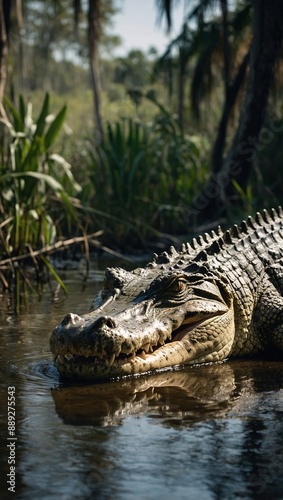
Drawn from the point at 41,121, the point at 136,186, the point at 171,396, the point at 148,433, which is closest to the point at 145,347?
the point at 171,396

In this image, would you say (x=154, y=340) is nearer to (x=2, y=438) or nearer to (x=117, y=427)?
(x=117, y=427)

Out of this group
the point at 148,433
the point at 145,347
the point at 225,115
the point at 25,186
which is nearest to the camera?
the point at 148,433

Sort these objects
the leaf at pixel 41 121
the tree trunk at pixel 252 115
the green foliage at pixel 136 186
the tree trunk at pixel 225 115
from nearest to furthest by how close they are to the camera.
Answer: the leaf at pixel 41 121 → the green foliage at pixel 136 186 → the tree trunk at pixel 252 115 → the tree trunk at pixel 225 115

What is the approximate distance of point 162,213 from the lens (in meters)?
12.3

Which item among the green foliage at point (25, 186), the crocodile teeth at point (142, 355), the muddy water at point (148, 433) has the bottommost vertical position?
the muddy water at point (148, 433)

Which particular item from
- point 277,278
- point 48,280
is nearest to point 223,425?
point 277,278

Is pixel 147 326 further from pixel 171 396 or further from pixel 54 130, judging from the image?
pixel 54 130

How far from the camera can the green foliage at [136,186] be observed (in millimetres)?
11508

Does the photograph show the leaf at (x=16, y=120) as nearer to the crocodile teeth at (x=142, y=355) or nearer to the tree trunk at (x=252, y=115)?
the tree trunk at (x=252, y=115)

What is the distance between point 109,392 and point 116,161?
23.7 ft

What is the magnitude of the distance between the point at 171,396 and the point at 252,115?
28.3 ft

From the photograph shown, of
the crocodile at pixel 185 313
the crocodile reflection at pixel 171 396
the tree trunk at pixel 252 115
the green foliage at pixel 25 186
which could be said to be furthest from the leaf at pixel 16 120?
the crocodile reflection at pixel 171 396

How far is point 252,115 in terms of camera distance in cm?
1276

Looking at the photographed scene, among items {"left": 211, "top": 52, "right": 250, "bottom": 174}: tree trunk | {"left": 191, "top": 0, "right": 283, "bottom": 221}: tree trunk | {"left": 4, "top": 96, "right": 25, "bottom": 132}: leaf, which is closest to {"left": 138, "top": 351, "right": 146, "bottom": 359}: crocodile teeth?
{"left": 4, "top": 96, "right": 25, "bottom": 132}: leaf
